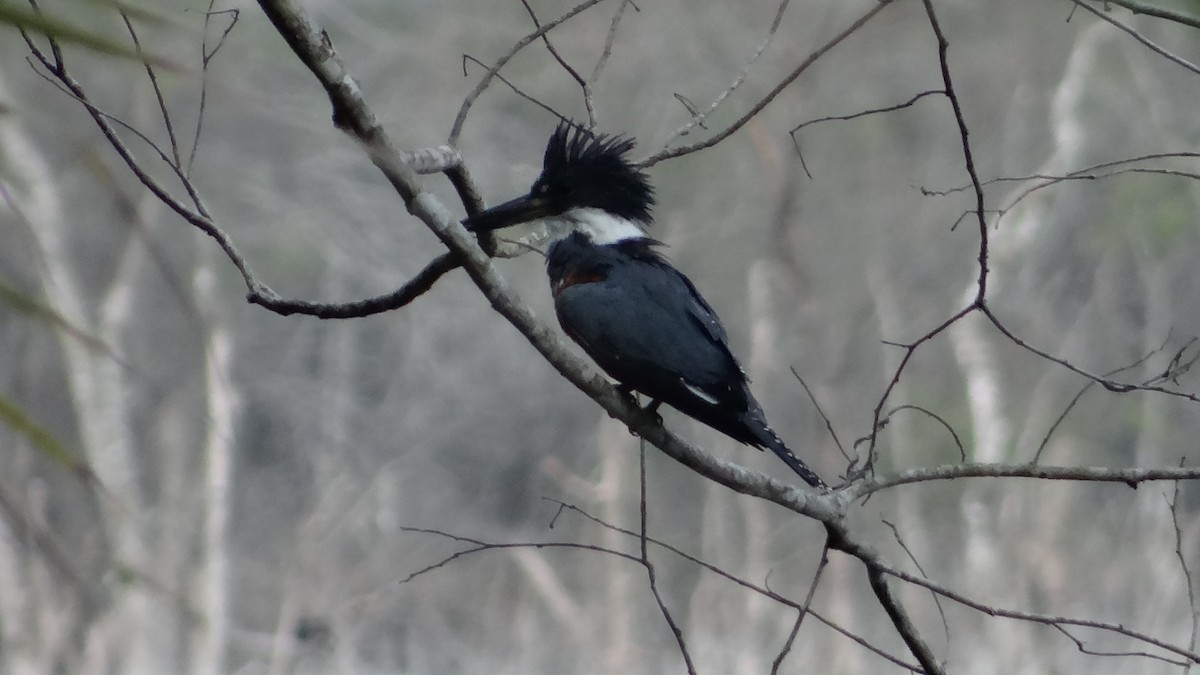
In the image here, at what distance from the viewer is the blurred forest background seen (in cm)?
894

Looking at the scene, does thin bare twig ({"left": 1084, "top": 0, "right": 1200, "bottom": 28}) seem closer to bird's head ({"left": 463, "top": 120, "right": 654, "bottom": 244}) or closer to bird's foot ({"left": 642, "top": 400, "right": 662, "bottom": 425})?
bird's foot ({"left": 642, "top": 400, "right": 662, "bottom": 425})

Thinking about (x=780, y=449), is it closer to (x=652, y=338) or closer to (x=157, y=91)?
(x=652, y=338)

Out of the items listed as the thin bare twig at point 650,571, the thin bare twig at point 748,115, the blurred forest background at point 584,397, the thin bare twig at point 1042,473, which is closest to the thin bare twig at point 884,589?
the thin bare twig at point 1042,473

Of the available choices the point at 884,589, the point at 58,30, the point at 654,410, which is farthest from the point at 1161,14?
the point at 58,30

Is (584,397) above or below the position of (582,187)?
above

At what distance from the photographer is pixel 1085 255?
964 cm

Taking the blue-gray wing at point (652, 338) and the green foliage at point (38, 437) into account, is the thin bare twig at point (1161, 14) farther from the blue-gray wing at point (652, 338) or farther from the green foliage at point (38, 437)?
the green foliage at point (38, 437)

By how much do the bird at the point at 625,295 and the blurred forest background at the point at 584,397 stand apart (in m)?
5.67

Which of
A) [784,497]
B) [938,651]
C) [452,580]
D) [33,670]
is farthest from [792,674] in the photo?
[784,497]

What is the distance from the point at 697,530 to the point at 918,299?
2.46 m

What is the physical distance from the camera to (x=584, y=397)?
9.68 metres

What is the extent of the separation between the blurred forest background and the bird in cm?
567

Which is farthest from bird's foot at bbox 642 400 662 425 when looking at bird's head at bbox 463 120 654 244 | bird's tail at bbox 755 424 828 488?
bird's head at bbox 463 120 654 244

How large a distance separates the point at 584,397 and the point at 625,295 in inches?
281
